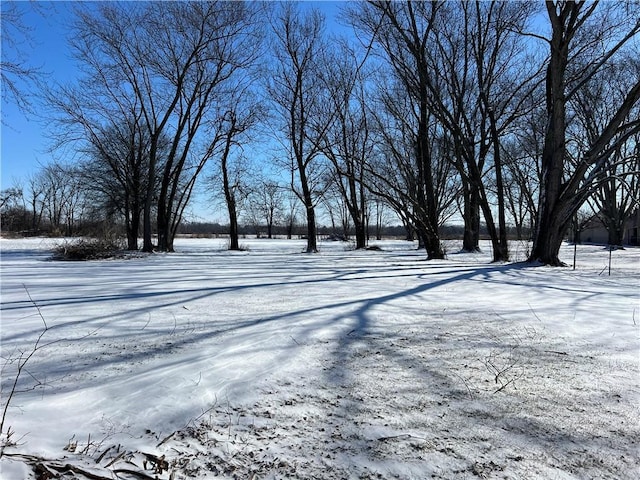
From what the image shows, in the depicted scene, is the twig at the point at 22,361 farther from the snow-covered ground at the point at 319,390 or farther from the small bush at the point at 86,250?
the small bush at the point at 86,250

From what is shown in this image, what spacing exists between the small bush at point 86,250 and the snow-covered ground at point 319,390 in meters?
9.03

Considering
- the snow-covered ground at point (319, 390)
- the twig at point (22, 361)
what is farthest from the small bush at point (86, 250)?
the twig at point (22, 361)

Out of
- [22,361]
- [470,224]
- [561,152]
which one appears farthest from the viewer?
[470,224]

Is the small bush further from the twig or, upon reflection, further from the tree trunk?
the tree trunk

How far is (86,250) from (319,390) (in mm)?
13311

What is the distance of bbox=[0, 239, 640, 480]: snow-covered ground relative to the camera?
1.94 meters

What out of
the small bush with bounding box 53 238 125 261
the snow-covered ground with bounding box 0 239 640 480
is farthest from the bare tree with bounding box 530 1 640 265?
the small bush with bounding box 53 238 125 261

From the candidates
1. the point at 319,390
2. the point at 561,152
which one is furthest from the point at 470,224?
the point at 319,390

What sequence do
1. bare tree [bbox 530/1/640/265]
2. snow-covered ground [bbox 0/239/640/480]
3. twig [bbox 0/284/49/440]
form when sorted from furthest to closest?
1. bare tree [bbox 530/1/640/265]
2. twig [bbox 0/284/49/440]
3. snow-covered ground [bbox 0/239/640/480]

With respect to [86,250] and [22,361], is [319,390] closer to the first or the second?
[22,361]

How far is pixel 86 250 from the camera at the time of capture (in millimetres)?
13461

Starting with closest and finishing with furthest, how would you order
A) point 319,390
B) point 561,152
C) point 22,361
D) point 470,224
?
point 319,390 < point 22,361 < point 561,152 < point 470,224

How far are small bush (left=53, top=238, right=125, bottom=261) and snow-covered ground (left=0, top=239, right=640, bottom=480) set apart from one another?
903 cm

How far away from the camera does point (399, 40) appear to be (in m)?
13.7
